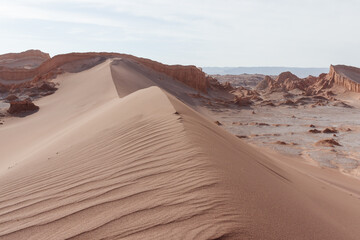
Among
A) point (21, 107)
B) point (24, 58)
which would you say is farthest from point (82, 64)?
point (24, 58)

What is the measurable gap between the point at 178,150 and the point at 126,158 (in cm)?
57

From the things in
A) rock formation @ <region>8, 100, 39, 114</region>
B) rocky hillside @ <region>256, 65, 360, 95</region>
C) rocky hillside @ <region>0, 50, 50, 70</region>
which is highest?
rocky hillside @ <region>0, 50, 50, 70</region>

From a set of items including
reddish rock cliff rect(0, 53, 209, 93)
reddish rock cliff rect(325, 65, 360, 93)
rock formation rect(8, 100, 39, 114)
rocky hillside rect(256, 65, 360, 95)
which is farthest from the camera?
rocky hillside rect(256, 65, 360, 95)

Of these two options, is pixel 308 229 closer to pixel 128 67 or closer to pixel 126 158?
pixel 126 158

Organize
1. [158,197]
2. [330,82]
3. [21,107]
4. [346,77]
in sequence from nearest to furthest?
1. [158,197]
2. [21,107]
3. [346,77]
4. [330,82]

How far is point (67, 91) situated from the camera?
60.2 feet

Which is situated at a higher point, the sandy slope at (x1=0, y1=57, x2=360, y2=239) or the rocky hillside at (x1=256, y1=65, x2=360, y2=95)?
the rocky hillside at (x1=256, y1=65, x2=360, y2=95)

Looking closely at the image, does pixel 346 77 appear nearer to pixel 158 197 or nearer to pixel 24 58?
pixel 158 197

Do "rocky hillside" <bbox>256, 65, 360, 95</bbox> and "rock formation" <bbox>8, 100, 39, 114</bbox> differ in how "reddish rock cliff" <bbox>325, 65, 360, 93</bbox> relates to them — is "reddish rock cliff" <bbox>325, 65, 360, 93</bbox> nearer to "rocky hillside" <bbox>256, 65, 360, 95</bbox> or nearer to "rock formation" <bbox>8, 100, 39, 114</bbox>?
"rocky hillside" <bbox>256, 65, 360, 95</bbox>

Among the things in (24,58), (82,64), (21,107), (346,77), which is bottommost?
(21,107)

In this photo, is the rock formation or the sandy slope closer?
the sandy slope

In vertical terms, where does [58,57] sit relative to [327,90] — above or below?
above

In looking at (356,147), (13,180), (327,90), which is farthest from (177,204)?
(327,90)

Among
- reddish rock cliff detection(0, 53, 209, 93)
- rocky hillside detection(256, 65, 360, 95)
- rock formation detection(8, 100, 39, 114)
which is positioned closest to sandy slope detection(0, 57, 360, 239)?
rock formation detection(8, 100, 39, 114)
